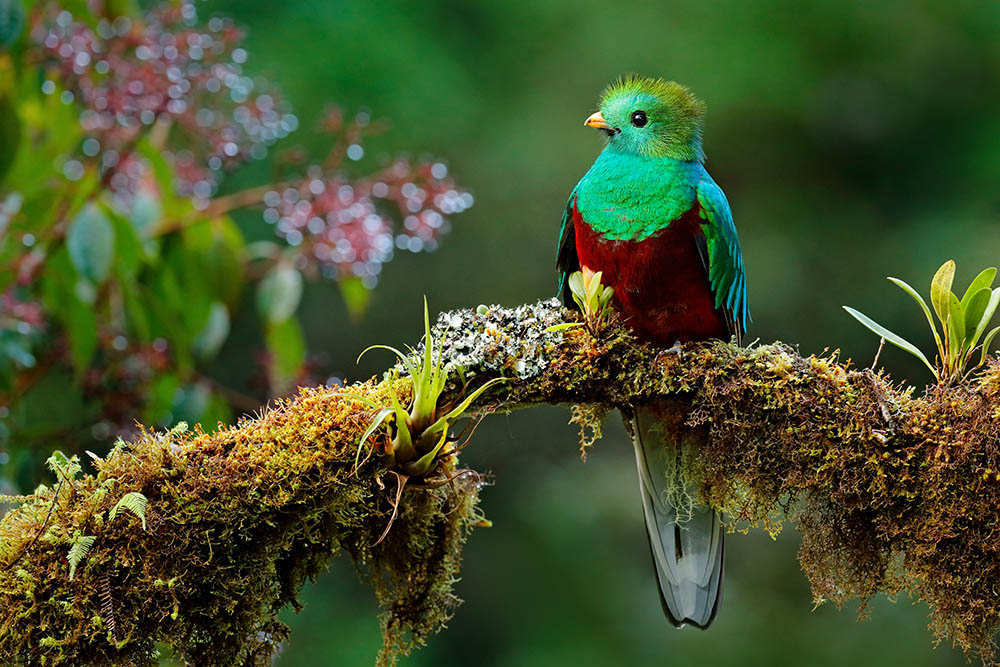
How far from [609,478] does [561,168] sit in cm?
187

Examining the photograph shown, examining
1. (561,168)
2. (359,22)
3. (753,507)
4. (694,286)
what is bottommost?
(753,507)

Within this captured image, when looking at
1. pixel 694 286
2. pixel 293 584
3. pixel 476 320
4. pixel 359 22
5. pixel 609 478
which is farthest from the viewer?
pixel 359 22

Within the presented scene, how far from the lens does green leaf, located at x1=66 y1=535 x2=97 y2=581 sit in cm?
146

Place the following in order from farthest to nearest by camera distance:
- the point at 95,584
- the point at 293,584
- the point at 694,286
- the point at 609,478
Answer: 1. the point at 609,478
2. the point at 694,286
3. the point at 293,584
4. the point at 95,584

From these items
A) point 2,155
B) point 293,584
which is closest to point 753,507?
point 293,584

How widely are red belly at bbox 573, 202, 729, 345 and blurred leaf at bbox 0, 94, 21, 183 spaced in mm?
A: 1232

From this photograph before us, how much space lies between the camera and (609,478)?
5801mm

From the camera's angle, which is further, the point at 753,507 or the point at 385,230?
the point at 385,230

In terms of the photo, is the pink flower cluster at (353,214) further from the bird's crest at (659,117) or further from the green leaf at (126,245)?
the bird's crest at (659,117)

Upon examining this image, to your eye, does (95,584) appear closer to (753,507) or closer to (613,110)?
(753,507)

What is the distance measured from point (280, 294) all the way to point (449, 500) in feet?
2.95

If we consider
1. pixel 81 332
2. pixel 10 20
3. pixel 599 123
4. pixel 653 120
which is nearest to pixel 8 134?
pixel 10 20

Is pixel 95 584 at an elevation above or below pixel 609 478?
below

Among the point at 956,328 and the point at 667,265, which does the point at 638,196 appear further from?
the point at 956,328
